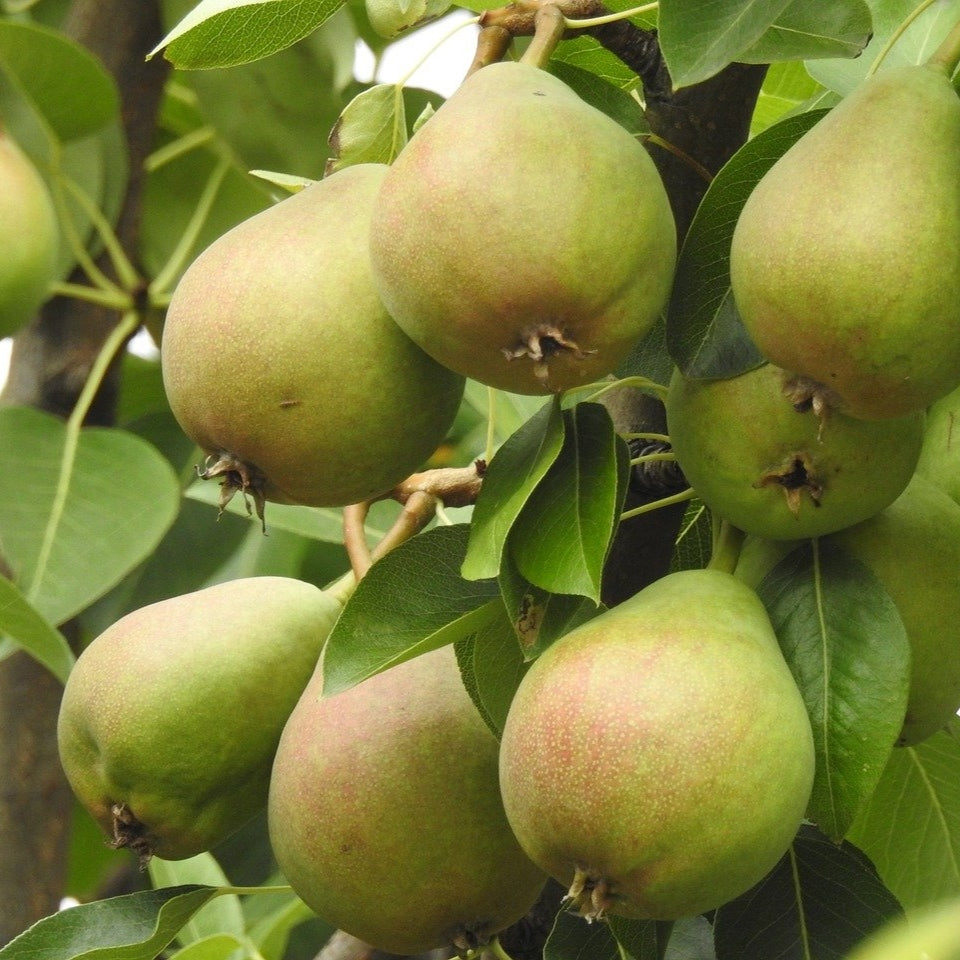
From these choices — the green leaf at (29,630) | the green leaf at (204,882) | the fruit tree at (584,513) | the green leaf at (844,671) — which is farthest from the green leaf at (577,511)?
the green leaf at (204,882)

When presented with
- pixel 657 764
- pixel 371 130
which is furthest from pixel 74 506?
pixel 657 764

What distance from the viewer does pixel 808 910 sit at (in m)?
0.90

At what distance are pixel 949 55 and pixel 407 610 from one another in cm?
43

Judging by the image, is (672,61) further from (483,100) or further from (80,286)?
(80,286)

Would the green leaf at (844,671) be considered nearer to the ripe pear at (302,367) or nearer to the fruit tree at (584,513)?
the fruit tree at (584,513)

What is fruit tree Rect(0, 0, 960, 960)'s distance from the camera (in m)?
0.71

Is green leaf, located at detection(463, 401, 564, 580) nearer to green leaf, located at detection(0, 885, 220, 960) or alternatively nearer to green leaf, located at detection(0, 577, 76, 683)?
green leaf, located at detection(0, 885, 220, 960)

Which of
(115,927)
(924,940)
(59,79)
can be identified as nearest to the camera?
(924,940)

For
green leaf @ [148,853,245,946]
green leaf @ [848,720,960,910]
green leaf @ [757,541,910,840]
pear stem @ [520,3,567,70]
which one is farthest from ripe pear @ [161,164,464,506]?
green leaf @ [148,853,245,946]

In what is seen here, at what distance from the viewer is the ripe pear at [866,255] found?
694mm

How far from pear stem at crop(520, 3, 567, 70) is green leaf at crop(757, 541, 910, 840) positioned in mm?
333

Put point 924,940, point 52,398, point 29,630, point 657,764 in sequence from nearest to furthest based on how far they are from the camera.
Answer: point 924,940 < point 657,764 < point 29,630 < point 52,398

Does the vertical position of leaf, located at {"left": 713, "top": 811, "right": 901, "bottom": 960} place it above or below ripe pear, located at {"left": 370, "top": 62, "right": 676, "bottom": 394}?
below

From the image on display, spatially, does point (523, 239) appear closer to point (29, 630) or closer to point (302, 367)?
point (302, 367)
